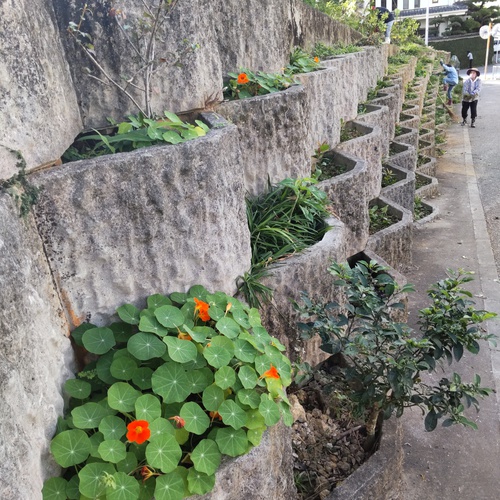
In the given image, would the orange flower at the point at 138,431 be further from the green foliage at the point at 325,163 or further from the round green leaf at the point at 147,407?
the green foliage at the point at 325,163

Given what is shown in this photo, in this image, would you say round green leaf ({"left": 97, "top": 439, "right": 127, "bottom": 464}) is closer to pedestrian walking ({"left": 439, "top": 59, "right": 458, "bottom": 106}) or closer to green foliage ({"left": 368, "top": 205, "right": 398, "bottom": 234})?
green foliage ({"left": 368, "top": 205, "right": 398, "bottom": 234})

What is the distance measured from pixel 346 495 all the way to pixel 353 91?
16.3 ft

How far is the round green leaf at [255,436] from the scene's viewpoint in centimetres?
221

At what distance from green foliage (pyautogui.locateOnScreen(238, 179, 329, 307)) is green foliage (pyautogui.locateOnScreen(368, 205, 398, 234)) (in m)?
2.35

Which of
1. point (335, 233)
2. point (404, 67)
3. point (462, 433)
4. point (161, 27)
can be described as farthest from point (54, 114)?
point (404, 67)

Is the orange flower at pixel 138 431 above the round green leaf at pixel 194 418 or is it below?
above

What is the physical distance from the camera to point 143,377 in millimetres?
2305

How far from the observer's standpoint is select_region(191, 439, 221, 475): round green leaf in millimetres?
2062

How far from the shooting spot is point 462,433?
4.00m

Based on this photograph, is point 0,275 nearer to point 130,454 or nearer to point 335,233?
point 130,454

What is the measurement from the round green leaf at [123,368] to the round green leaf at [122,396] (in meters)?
0.08

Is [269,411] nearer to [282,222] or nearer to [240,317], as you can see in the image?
[240,317]

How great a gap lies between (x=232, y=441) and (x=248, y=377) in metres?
0.28

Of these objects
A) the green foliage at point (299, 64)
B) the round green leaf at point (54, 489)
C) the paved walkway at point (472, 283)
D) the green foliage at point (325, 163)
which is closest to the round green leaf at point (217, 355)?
the round green leaf at point (54, 489)
